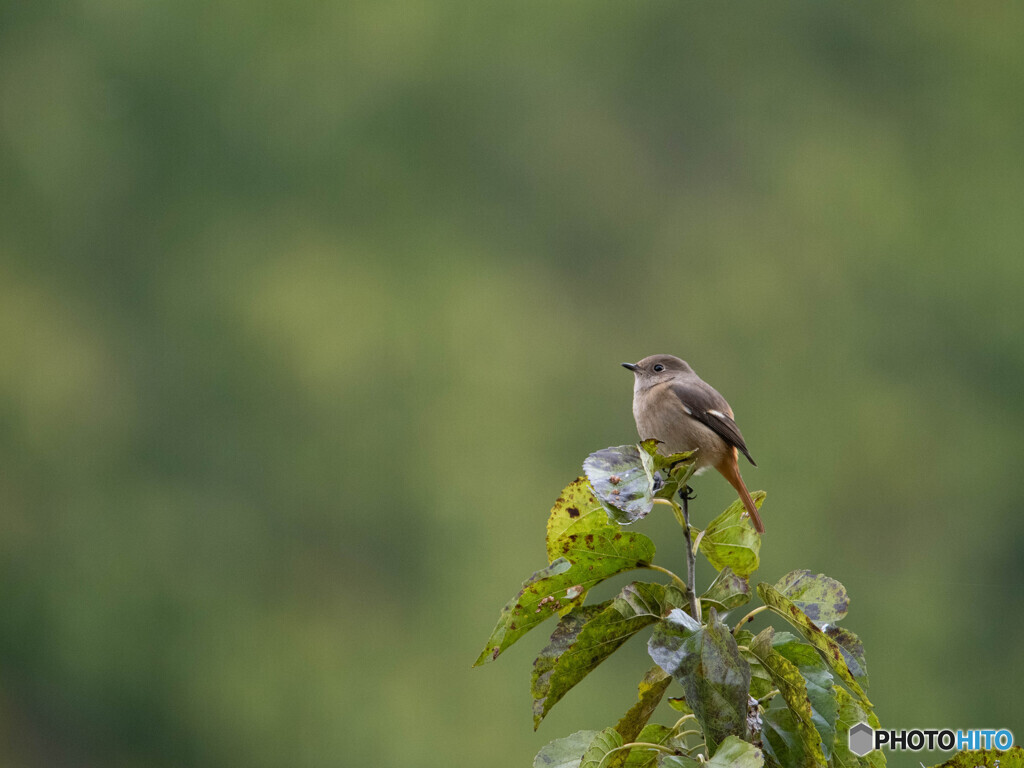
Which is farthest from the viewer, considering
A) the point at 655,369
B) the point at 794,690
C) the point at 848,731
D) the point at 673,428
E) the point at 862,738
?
the point at 655,369

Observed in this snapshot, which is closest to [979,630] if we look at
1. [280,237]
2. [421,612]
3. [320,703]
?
[421,612]

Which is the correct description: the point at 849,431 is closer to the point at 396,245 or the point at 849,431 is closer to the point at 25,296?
the point at 396,245


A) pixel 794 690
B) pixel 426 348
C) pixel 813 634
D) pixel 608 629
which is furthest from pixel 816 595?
pixel 426 348

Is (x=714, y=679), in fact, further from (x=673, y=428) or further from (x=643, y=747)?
(x=673, y=428)

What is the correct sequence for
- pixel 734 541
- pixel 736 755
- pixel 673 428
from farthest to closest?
1. pixel 673 428
2. pixel 734 541
3. pixel 736 755

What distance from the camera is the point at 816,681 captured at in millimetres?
2076

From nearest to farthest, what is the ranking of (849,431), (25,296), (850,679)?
(850,679)
(849,431)
(25,296)

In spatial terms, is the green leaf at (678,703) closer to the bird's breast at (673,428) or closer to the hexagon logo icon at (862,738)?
the hexagon logo icon at (862,738)

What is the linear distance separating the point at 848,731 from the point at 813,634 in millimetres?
187

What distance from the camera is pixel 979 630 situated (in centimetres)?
2152

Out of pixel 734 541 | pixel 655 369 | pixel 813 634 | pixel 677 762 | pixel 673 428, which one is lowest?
pixel 677 762

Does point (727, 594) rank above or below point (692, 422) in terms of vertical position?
below

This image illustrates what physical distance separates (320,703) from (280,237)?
36.5 ft

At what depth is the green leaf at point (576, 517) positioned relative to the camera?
7.09 ft
